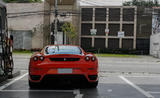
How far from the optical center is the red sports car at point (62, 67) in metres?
6.63

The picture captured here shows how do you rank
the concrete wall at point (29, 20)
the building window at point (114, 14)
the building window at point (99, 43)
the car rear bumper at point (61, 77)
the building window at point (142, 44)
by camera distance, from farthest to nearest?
the building window at point (99, 43), the building window at point (114, 14), the building window at point (142, 44), the concrete wall at point (29, 20), the car rear bumper at point (61, 77)

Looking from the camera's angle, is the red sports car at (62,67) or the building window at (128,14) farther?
the building window at (128,14)

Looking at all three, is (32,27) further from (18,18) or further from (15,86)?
(15,86)

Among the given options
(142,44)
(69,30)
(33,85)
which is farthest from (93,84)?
(142,44)

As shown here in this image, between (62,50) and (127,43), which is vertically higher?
(62,50)

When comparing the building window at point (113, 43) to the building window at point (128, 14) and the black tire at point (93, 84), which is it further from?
the black tire at point (93, 84)

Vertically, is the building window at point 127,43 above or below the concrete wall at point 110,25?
below

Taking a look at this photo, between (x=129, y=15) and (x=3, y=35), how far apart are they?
1318 inches

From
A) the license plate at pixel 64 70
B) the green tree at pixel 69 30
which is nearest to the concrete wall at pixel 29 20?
the green tree at pixel 69 30

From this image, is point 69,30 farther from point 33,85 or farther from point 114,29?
point 33,85

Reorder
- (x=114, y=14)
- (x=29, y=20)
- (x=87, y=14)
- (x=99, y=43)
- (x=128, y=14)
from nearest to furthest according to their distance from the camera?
(x=29, y=20)
(x=128, y=14)
(x=114, y=14)
(x=87, y=14)
(x=99, y=43)

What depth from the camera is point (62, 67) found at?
665 cm

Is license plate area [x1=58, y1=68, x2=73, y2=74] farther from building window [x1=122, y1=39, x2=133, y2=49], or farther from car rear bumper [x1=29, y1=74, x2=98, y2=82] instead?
building window [x1=122, y1=39, x2=133, y2=49]

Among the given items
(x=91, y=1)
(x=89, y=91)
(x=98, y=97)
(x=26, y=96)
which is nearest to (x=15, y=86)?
(x=26, y=96)
